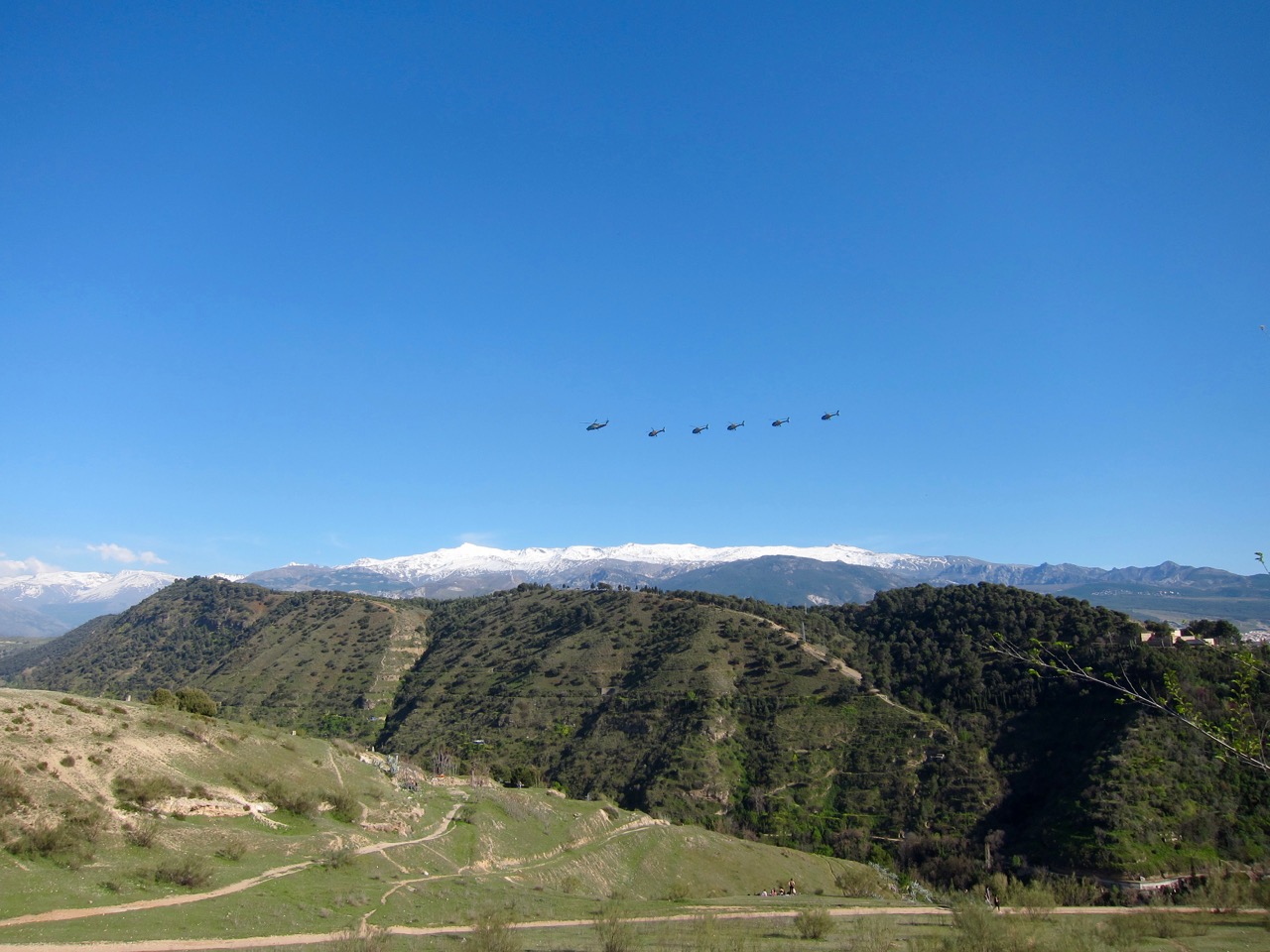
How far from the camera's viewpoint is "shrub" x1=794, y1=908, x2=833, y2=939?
28.8 metres

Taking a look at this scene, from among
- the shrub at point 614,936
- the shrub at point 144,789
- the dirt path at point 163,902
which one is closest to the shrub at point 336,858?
the dirt path at point 163,902

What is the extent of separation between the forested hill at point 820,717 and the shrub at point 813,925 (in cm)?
1971

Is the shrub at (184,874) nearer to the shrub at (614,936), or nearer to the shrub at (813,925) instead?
the shrub at (614,936)

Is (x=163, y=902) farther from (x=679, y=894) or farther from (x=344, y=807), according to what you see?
(x=679, y=894)

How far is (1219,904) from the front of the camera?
110 ft

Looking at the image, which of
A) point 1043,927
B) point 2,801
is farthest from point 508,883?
point 1043,927

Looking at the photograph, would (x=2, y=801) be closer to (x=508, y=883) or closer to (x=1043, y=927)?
(x=508, y=883)

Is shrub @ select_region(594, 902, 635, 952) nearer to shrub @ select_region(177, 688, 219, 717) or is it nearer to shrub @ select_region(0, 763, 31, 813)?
shrub @ select_region(0, 763, 31, 813)

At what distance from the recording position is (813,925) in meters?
29.1

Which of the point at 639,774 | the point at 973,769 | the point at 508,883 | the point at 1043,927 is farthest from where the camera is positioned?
the point at 639,774

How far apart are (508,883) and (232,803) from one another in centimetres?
1610

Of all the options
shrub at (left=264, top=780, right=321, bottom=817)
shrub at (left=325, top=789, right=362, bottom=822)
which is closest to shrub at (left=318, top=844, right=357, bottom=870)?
shrub at (left=264, top=780, right=321, bottom=817)

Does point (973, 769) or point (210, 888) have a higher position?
point (210, 888)

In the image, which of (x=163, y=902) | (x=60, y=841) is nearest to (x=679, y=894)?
(x=163, y=902)
